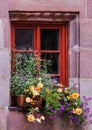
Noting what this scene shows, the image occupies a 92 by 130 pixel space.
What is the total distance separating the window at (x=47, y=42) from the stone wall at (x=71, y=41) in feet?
0.32

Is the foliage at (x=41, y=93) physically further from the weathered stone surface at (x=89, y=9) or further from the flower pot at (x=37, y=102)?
the weathered stone surface at (x=89, y=9)

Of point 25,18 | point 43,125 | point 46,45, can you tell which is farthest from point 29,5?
point 43,125

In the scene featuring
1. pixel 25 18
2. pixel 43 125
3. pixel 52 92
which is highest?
pixel 25 18

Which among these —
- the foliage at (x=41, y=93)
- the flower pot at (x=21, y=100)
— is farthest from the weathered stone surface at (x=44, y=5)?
the flower pot at (x=21, y=100)

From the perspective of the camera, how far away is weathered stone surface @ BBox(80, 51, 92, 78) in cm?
519

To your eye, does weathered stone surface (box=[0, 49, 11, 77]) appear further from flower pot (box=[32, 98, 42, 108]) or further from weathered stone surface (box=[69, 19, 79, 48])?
weathered stone surface (box=[69, 19, 79, 48])

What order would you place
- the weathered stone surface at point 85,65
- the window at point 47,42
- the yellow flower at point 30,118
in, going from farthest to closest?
the window at point 47,42 → the weathered stone surface at point 85,65 → the yellow flower at point 30,118

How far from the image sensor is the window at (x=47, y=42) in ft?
17.5

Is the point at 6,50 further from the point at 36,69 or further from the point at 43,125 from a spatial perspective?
the point at 43,125

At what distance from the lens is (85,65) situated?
5195 mm

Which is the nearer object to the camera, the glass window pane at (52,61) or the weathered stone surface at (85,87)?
the weathered stone surface at (85,87)

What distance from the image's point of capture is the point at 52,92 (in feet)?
16.8

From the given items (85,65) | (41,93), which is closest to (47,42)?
(85,65)

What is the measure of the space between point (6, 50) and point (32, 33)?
0.42m
